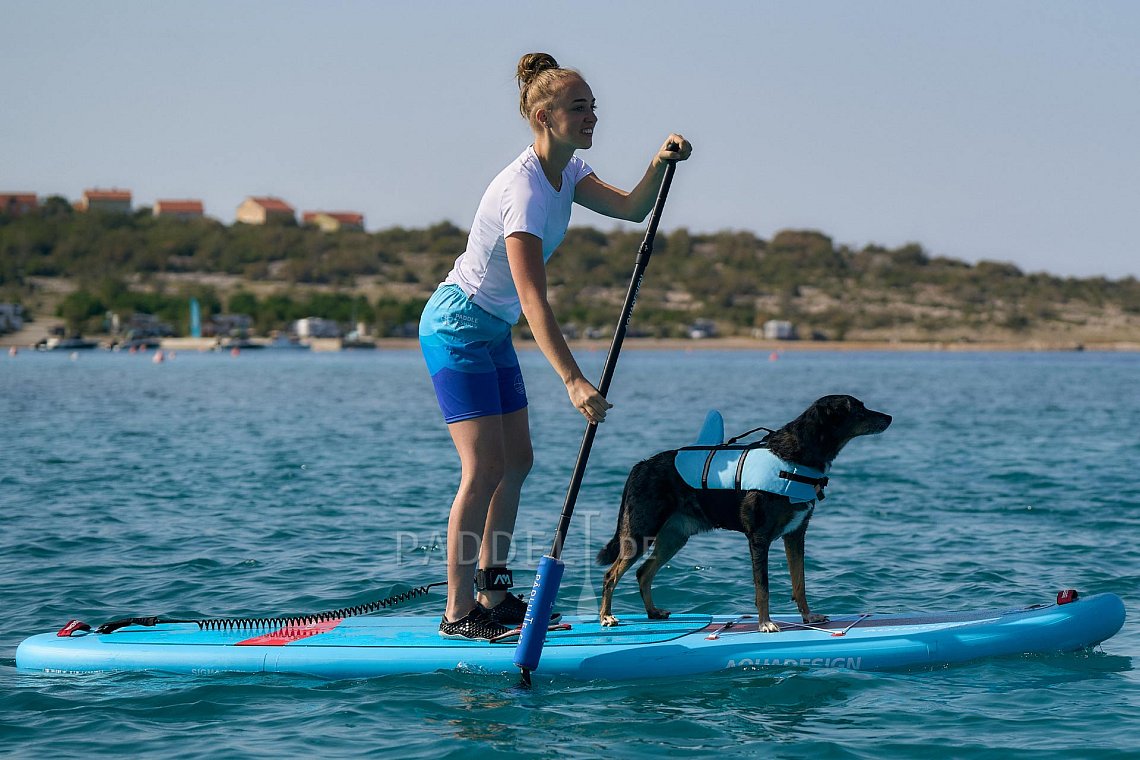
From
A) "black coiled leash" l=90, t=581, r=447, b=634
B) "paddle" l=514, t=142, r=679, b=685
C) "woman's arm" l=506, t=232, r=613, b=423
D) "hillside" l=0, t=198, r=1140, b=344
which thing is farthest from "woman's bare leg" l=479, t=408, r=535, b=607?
"hillside" l=0, t=198, r=1140, b=344

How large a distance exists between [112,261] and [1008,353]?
376 ft

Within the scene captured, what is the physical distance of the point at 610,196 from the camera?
6.60 m

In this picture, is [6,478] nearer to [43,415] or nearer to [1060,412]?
[43,415]

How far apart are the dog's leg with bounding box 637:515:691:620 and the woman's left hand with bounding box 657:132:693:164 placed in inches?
82.1

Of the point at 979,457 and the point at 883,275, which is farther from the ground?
the point at 883,275

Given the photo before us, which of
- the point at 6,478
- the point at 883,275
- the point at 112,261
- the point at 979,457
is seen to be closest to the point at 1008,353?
the point at 883,275

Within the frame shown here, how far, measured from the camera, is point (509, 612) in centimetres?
685

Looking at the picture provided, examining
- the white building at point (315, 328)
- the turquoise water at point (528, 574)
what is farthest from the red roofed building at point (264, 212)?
the turquoise water at point (528, 574)

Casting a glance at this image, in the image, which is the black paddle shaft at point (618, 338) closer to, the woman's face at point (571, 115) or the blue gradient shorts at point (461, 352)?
the blue gradient shorts at point (461, 352)

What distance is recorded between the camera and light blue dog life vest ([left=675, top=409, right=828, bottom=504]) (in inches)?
265

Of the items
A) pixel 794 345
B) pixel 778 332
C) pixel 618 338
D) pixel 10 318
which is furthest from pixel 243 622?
pixel 778 332

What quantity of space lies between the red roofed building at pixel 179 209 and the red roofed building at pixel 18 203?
18.2 meters

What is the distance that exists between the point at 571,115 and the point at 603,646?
2883 millimetres

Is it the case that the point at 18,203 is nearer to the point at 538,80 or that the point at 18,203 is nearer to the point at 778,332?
the point at 778,332
